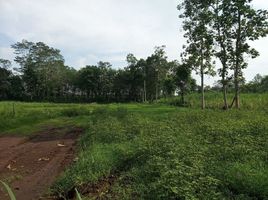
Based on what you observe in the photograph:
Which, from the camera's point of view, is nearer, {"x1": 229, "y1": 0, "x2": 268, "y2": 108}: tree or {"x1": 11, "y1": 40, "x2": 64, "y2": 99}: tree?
{"x1": 229, "y1": 0, "x2": 268, "y2": 108}: tree

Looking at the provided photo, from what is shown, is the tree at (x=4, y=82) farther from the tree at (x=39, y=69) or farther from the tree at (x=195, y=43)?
the tree at (x=195, y=43)

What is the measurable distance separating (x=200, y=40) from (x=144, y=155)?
27.4m

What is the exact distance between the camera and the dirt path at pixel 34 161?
9.95 metres

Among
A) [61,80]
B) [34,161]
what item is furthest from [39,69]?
[34,161]

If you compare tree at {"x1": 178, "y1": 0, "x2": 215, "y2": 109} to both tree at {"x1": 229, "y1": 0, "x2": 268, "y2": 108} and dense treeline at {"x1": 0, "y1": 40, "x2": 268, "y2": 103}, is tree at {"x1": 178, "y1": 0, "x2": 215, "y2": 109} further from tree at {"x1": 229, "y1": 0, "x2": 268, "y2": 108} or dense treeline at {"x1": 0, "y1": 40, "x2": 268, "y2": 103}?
dense treeline at {"x1": 0, "y1": 40, "x2": 268, "y2": 103}

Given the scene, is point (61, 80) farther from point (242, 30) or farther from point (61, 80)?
point (242, 30)

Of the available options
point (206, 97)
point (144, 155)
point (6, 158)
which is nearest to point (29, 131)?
point (6, 158)

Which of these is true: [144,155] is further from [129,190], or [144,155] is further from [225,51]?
[225,51]

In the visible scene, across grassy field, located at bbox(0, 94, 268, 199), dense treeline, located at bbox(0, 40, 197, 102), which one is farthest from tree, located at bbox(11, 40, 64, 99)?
grassy field, located at bbox(0, 94, 268, 199)

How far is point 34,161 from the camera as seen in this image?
13.6 metres

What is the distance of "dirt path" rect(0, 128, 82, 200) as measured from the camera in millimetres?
9945

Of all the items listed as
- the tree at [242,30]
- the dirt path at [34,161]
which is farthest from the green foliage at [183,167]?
the tree at [242,30]

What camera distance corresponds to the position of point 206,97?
4450 cm

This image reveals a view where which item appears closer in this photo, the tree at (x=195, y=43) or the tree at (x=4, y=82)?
the tree at (x=195, y=43)
